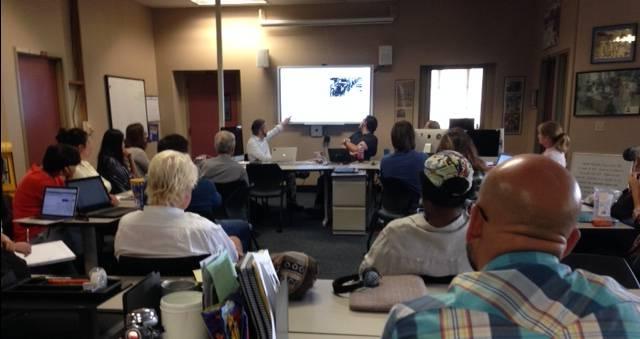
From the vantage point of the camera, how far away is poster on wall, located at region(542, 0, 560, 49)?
5.46m

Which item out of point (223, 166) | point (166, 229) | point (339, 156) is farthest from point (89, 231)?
point (339, 156)

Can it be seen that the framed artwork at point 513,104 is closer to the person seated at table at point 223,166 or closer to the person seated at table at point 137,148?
the person seated at table at point 223,166

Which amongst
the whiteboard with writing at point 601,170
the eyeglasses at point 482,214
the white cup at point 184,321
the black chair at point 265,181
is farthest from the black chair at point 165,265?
the whiteboard with writing at point 601,170

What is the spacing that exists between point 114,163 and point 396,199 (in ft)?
8.11

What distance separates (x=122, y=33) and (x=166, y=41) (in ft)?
3.10

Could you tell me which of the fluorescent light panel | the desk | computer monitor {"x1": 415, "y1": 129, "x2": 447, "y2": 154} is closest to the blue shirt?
computer monitor {"x1": 415, "y1": 129, "x2": 447, "y2": 154}

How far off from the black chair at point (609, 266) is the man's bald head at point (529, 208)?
941mm

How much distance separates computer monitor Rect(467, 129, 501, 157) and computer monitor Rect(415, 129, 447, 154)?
0.36m

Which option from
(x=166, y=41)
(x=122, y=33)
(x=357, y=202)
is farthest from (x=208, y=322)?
(x=166, y=41)

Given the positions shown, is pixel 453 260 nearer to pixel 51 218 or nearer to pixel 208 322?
pixel 208 322

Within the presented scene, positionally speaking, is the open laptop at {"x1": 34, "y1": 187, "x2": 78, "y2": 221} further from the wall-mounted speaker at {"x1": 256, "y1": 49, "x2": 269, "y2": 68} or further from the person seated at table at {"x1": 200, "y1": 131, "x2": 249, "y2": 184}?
the wall-mounted speaker at {"x1": 256, "y1": 49, "x2": 269, "y2": 68}

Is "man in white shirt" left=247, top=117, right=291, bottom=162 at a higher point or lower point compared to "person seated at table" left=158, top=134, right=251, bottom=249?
higher

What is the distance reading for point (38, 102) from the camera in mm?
4551

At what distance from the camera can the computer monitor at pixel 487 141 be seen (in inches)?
189
